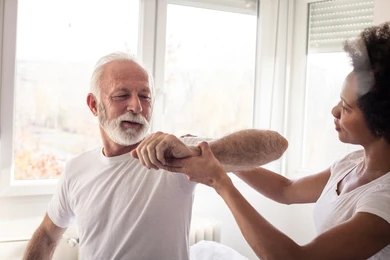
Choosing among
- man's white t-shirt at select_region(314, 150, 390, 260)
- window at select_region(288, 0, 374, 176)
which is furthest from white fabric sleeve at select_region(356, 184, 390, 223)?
window at select_region(288, 0, 374, 176)

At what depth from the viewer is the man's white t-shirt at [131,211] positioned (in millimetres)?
1399

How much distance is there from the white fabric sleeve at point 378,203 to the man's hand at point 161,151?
43cm

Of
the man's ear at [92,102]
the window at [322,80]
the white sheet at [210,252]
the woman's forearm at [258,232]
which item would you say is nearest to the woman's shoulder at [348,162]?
the woman's forearm at [258,232]

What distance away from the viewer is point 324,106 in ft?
9.18

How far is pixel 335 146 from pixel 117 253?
167 cm

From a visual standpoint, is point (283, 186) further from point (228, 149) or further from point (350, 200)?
point (228, 149)

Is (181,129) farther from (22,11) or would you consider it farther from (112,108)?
(112,108)

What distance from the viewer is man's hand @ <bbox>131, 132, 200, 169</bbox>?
1039 millimetres

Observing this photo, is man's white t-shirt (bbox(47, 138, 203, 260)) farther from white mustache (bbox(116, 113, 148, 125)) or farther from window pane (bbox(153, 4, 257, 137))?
window pane (bbox(153, 4, 257, 137))

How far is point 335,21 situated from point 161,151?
2014 mm

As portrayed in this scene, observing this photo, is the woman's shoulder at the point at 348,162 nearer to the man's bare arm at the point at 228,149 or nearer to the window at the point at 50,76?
the man's bare arm at the point at 228,149

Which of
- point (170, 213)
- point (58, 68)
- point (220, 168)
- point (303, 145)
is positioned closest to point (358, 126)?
point (220, 168)

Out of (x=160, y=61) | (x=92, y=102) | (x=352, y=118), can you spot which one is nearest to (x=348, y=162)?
(x=352, y=118)

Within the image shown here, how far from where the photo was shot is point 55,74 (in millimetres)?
2287
